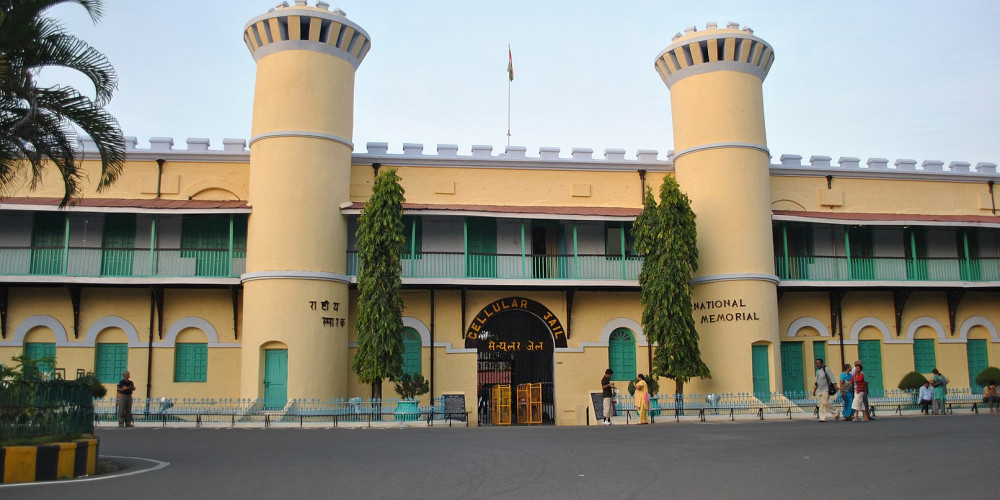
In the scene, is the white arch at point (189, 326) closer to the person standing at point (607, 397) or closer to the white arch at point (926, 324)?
the person standing at point (607, 397)

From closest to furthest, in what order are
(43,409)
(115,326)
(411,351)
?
(43,409), (115,326), (411,351)

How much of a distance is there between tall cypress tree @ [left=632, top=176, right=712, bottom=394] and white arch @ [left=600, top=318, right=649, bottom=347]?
72.1 inches

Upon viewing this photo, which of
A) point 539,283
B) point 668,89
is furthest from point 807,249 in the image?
point 539,283

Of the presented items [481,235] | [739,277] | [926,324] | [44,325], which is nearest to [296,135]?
[481,235]

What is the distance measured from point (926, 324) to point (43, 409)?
80.1 ft

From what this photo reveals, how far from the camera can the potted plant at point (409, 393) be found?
2077cm

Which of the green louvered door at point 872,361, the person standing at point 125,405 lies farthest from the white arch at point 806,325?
the person standing at point 125,405

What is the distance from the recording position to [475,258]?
80.1 feet

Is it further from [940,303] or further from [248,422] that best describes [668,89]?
[248,422]

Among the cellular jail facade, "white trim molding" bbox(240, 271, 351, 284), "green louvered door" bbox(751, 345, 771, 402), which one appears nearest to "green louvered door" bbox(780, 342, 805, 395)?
the cellular jail facade

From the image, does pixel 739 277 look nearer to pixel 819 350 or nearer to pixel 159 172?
pixel 819 350

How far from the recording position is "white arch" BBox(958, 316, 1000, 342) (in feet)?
87.8

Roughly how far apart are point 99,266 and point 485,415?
37.0 feet

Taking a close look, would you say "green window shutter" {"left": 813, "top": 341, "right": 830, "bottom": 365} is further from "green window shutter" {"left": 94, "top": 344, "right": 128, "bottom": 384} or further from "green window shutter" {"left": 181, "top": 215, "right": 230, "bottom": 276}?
"green window shutter" {"left": 94, "top": 344, "right": 128, "bottom": 384}
